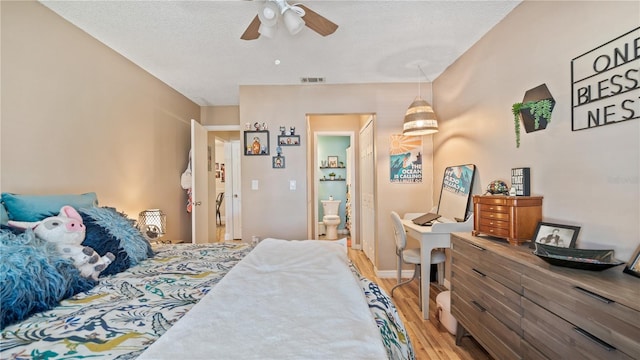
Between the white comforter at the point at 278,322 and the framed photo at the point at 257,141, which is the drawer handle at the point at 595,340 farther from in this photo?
the framed photo at the point at 257,141

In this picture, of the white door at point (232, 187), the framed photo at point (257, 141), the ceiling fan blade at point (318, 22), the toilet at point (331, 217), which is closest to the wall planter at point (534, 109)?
the ceiling fan blade at point (318, 22)

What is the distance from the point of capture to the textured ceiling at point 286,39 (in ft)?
6.49

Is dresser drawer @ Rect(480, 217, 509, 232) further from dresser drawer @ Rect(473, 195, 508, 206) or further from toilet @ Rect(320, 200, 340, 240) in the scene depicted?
toilet @ Rect(320, 200, 340, 240)

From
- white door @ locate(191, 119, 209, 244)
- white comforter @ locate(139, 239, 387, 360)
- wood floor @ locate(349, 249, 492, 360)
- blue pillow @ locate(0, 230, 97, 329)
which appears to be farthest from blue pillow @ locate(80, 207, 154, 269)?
wood floor @ locate(349, 249, 492, 360)

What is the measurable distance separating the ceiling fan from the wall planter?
1.42 m

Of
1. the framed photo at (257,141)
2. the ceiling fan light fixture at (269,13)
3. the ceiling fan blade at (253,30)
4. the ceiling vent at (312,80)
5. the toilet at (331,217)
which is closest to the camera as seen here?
the ceiling fan light fixture at (269,13)

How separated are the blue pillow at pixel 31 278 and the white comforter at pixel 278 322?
637 mm

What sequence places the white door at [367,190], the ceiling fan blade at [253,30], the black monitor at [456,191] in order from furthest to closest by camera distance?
the white door at [367,190], the black monitor at [456,191], the ceiling fan blade at [253,30]

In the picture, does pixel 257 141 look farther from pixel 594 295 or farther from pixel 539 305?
pixel 594 295

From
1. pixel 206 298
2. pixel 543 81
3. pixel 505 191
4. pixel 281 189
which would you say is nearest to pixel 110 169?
pixel 281 189

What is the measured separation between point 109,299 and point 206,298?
0.50 metres

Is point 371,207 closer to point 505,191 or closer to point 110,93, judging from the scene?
point 505,191

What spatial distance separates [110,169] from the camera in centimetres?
251

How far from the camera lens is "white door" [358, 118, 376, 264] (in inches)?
146
